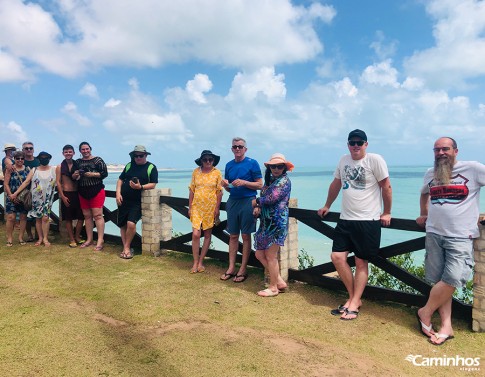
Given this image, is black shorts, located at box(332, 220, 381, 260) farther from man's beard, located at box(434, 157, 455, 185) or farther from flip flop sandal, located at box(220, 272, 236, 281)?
flip flop sandal, located at box(220, 272, 236, 281)

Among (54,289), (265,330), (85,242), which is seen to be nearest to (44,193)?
(85,242)

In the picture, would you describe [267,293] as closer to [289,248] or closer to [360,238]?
[289,248]

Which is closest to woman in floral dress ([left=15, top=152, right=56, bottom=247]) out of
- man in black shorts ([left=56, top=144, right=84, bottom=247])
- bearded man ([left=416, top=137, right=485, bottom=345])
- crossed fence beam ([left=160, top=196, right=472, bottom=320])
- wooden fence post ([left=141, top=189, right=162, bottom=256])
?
man in black shorts ([left=56, top=144, right=84, bottom=247])

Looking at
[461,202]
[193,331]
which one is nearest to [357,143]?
[461,202]

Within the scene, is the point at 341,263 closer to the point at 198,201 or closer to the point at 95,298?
the point at 198,201

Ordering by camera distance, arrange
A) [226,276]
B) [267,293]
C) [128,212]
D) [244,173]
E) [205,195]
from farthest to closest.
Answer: [128,212] < [205,195] < [226,276] < [244,173] < [267,293]

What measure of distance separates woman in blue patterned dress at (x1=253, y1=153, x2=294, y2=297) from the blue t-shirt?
0.37 meters

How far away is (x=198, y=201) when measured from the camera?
5.98 metres

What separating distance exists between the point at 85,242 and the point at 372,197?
6108mm

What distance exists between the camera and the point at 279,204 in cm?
491

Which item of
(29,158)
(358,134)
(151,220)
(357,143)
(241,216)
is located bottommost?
(151,220)

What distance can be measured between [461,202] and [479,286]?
1012 millimetres

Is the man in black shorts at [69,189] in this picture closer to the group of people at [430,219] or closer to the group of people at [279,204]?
the group of people at [279,204]

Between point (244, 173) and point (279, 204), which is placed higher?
point (244, 173)
